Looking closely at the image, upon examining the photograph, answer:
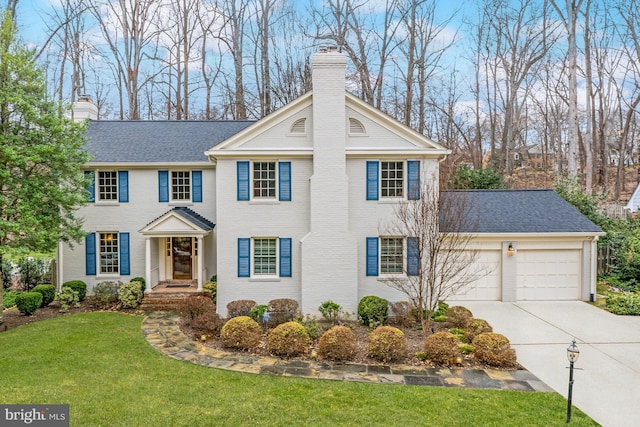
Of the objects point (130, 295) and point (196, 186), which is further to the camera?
point (196, 186)

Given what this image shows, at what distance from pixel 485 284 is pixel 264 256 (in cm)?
823

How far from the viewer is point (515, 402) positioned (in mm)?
6820

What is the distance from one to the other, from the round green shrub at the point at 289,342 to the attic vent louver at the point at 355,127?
21.5 feet

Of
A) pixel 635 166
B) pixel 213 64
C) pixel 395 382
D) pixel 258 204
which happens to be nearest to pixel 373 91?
pixel 213 64

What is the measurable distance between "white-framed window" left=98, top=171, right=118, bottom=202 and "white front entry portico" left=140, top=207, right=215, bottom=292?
2285mm

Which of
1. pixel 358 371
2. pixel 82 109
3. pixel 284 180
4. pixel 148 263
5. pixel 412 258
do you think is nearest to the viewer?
pixel 358 371

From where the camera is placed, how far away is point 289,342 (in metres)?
8.99

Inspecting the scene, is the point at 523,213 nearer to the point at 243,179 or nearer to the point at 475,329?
the point at 475,329

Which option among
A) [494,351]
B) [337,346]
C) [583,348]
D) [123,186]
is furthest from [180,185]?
[583,348]

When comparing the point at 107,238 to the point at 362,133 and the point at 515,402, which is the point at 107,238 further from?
the point at 515,402

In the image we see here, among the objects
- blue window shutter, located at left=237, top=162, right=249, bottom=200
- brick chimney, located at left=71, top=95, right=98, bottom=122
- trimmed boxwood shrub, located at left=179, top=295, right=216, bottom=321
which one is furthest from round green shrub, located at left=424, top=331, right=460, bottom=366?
brick chimney, located at left=71, top=95, right=98, bottom=122

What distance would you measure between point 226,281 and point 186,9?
21.3 m

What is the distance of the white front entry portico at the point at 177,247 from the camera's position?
540 inches

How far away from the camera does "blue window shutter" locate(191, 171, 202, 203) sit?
1477cm
